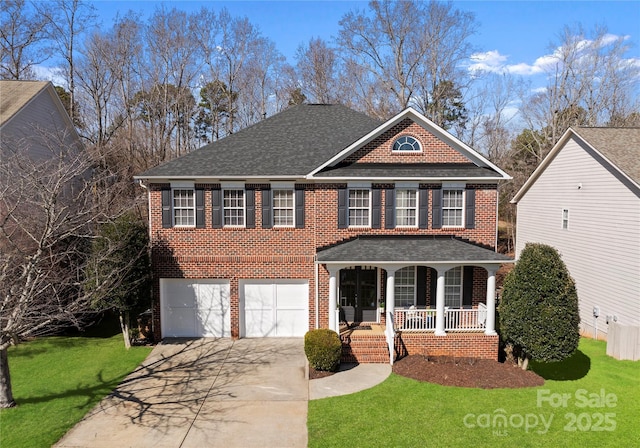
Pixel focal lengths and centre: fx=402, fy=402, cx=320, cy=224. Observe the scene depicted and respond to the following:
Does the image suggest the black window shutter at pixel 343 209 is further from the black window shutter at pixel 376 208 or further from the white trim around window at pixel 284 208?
the white trim around window at pixel 284 208

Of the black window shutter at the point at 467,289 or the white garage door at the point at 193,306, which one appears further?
the white garage door at the point at 193,306

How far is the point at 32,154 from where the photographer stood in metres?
18.9

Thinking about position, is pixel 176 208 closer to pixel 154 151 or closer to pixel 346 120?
pixel 346 120

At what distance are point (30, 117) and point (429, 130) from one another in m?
18.4

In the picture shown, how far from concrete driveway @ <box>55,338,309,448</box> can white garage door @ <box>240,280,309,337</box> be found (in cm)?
121

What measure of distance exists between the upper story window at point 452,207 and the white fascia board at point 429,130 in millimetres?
1348

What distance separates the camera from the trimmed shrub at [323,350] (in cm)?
1198

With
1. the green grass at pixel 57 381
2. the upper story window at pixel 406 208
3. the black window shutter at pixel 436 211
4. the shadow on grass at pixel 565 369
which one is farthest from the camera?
the upper story window at pixel 406 208

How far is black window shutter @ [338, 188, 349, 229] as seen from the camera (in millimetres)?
14578

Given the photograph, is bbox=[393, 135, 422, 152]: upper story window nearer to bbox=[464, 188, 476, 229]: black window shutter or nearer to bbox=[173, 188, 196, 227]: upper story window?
bbox=[464, 188, 476, 229]: black window shutter

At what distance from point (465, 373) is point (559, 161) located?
13.5 m

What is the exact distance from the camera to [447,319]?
45.5ft

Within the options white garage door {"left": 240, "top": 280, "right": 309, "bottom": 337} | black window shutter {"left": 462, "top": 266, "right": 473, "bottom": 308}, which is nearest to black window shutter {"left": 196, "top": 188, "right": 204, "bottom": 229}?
white garage door {"left": 240, "top": 280, "right": 309, "bottom": 337}

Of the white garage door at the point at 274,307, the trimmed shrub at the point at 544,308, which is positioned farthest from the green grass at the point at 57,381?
the trimmed shrub at the point at 544,308
